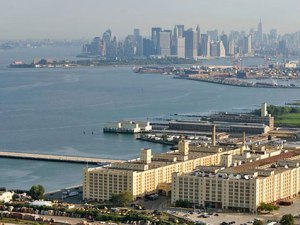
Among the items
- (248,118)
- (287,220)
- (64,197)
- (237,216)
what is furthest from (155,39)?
(287,220)

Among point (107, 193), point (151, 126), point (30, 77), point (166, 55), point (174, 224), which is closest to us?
point (174, 224)

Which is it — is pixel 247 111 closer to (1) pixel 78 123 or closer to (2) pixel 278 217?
(1) pixel 78 123

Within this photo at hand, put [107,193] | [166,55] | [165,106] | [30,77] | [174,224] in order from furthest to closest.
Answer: [166,55] → [30,77] → [165,106] → [107,193] → [174,224]

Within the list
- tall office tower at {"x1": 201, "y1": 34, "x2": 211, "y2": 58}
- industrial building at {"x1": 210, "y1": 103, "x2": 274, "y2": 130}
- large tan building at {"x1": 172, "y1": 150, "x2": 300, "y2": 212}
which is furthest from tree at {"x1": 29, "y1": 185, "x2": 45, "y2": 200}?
tall office tower at {"x1": 201, "y1": 34, "x2": 211, "y2": 58}

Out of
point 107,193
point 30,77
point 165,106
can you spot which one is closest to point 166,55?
point 30,77

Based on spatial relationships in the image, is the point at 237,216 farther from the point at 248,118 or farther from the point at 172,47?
the point at 172,47

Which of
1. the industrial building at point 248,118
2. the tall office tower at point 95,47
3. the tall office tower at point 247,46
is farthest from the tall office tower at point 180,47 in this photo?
the industrial building at point 248,118
